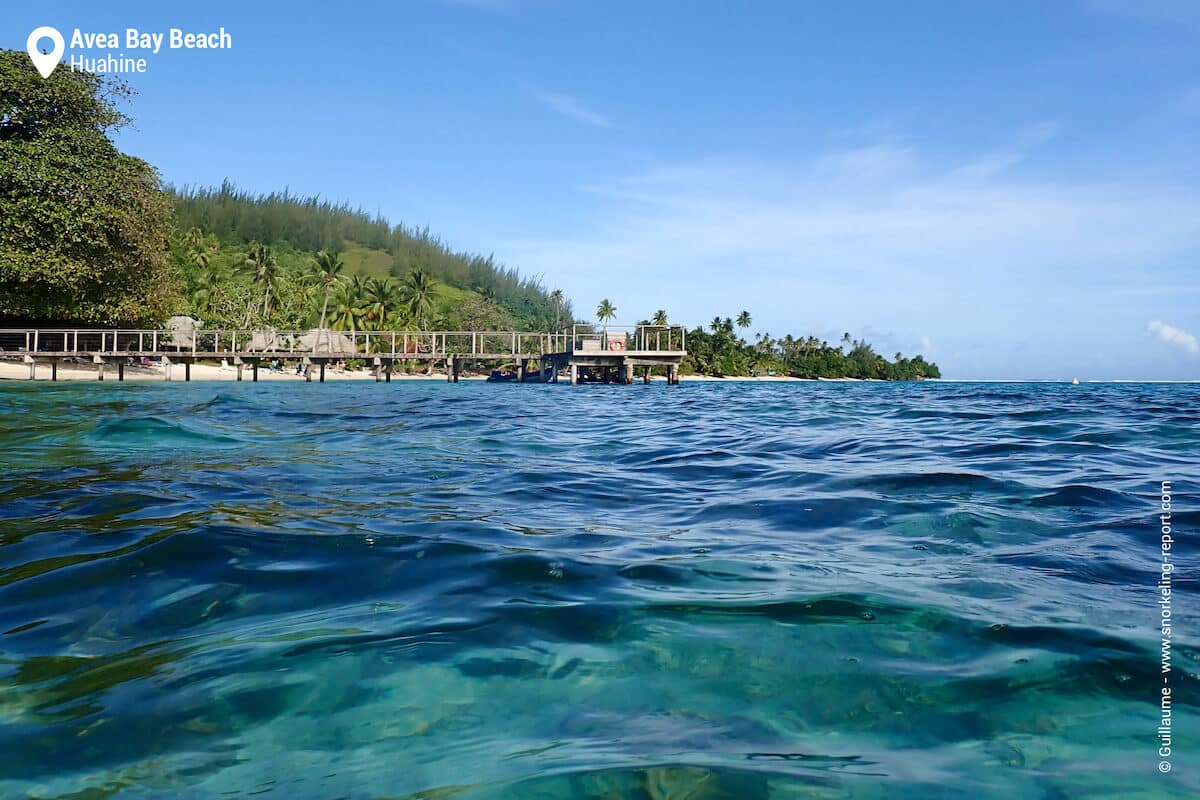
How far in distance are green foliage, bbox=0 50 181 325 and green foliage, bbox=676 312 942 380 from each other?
41.6 metres

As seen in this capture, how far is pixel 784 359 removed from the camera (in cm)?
8550

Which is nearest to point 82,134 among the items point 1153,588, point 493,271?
point 1153,588

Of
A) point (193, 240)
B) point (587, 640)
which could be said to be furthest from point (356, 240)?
point (587, 640)

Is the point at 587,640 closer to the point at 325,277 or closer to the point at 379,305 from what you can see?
the point at 379,305

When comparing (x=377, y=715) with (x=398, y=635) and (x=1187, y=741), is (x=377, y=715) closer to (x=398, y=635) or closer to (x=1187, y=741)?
(x=398, y=635)

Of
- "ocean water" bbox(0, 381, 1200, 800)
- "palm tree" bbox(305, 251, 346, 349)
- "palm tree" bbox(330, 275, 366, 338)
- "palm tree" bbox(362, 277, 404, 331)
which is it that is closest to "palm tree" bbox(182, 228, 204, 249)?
"palm tree" bbox(305, 251, 346, 349)

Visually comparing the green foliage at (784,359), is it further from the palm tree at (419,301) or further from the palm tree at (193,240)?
the palm tree at (193,240)

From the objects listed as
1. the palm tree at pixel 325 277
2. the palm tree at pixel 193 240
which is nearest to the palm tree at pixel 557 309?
the palm tree at pixel 325 277

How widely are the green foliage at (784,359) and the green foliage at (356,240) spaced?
1709 centimetres

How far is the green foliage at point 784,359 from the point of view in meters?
70.0

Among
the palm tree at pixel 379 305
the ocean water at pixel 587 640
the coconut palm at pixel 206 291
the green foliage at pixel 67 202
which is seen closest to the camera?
the ocean water at pixel 587 640

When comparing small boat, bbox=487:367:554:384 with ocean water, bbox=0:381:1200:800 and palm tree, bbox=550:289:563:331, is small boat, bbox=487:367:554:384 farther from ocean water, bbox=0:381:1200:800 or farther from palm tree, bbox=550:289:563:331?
ocean water, bbox=0:381:1200:800

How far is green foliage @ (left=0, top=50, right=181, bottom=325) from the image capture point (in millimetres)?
24453

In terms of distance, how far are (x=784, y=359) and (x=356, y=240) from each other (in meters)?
57.6
